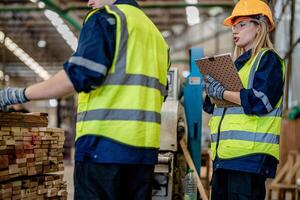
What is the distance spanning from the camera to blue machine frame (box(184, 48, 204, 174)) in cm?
557

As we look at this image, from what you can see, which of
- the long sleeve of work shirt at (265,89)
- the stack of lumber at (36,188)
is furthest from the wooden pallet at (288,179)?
the long sleeve of work shirt at (265,89)

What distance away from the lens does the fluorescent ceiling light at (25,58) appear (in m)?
19.4

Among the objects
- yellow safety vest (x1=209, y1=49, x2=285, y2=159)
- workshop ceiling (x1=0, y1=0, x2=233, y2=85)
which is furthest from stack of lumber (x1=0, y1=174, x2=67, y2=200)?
workshop ceiling (x1=0, y1=0, x2=233, y2=85)

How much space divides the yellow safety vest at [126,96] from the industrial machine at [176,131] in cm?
235

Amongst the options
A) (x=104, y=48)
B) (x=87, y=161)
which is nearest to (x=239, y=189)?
(x=87, y=161)

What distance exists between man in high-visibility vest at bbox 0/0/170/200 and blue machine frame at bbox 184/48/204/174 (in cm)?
325

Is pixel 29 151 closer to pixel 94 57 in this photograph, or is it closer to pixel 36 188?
pixel 36 188

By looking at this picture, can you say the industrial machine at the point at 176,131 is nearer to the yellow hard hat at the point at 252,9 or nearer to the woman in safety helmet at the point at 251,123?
the woman in safety helmet at the point at 251,123

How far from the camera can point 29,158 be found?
354cm

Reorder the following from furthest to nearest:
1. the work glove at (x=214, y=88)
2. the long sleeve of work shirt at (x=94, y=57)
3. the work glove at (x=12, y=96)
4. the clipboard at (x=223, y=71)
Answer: the work glove at (x=214, y=88)
the clipboard at (x=223, y=71)
the work glove at (x=12, y=96)
the long sleeve of work shirt at (x=94, y=57)

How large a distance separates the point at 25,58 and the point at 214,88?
20601mm

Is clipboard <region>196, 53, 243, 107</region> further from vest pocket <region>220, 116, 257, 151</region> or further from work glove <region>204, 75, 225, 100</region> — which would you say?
Answer: vest pocket <region>220, 116, 257, 151</region>

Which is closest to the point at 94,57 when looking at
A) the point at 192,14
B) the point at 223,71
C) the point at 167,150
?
the point at 223,71

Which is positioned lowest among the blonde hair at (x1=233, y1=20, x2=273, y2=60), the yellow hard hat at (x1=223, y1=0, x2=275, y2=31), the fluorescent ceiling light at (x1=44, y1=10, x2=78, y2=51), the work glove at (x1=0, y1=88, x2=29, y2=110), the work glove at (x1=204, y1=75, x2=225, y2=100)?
the work glove at (x1=0, y1=88, x2=29, y2=110)
